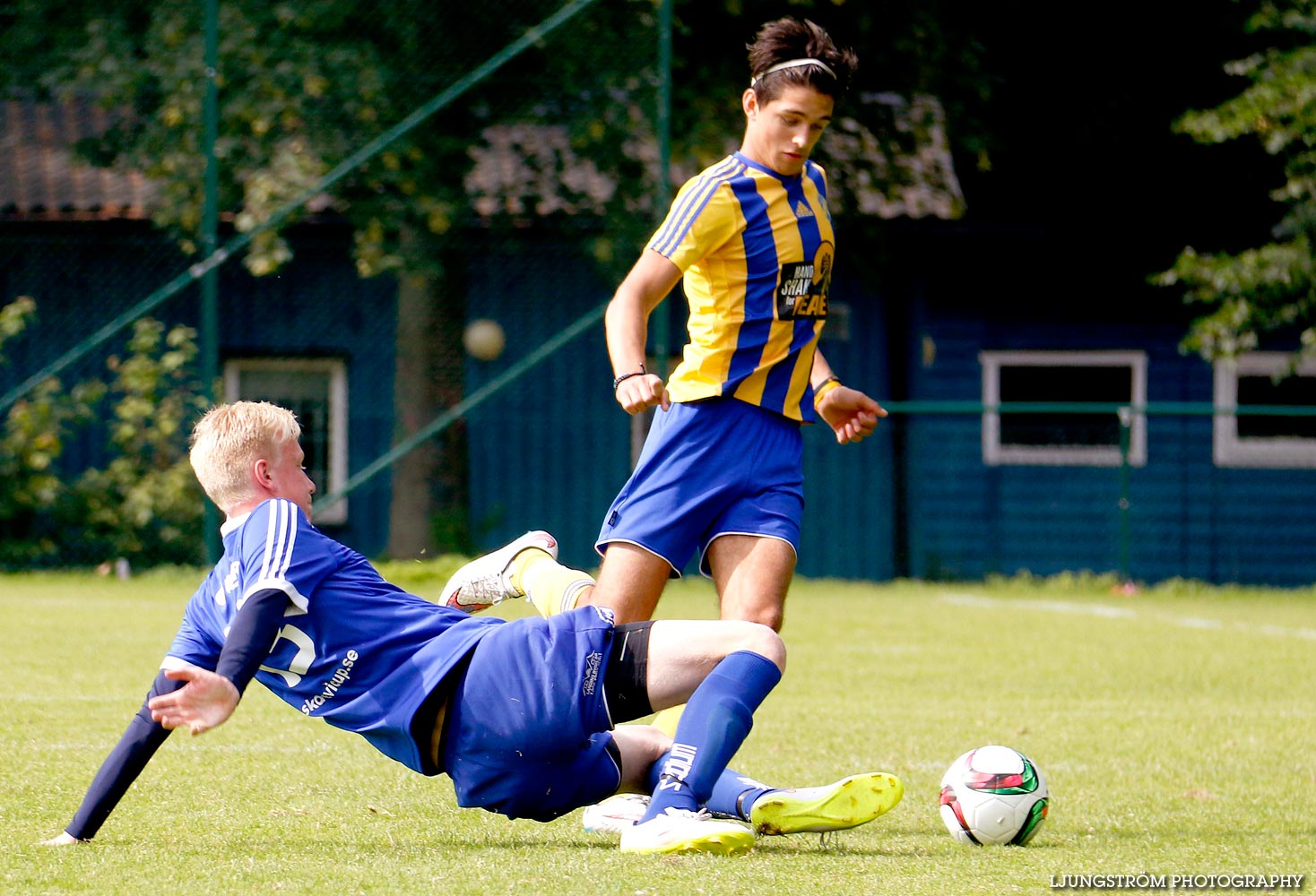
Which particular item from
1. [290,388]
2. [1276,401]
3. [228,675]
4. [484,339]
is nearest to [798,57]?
[228,675]

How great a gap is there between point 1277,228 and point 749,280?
1115 centimetres

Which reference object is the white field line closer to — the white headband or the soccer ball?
the soccer ball

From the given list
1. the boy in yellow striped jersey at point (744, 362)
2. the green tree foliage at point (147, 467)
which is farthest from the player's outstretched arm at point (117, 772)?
the green tree foliage at point (147, 467)

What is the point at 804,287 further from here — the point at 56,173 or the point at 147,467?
the point at 56,173

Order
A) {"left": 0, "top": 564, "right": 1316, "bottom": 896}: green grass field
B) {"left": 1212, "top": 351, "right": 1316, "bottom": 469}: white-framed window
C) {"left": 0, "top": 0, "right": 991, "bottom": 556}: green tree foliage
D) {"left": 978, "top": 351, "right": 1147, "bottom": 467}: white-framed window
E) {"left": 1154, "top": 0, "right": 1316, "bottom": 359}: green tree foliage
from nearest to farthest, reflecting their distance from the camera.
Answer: {"left": 0, "top": 564, "right": 1316, "bottom": 896}: green grass field, {"left": 0, "top": 0, "right": 991, "bottom": 556}: green tree foliage, {"left": 1154, "top": 0, "right": 1316, "bottom": 359}: green tree foliage, {"left": 978, "top": 351, "right": 1147, "bottom": 467}: white-framed window, {"left": 1212, "top": 351, "right": 1316, "bottom": 469}: white-framed window

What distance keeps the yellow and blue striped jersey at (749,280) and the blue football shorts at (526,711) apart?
985 mm

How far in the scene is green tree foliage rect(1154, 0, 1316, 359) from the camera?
14.2 meters

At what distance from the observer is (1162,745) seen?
617cm

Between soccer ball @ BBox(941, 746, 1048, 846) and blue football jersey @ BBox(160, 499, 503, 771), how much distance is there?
4.04 feet

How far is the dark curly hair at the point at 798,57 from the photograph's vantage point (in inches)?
184

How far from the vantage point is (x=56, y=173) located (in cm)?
1552

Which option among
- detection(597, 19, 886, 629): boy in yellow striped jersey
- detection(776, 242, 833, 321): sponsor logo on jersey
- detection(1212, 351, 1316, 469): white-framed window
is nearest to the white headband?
detection(597, 19, 886, 629): boy in yellow striped jersey

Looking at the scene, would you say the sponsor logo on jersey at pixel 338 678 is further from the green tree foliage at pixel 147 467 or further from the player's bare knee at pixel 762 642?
the green tree foliage at pixel 147 467

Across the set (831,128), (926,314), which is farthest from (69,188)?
(926,314)
